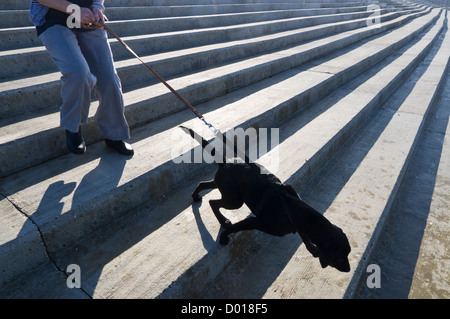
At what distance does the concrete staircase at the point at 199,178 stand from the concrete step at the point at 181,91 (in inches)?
0.6

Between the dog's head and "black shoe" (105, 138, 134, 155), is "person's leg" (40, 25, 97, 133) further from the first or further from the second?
the dog's head

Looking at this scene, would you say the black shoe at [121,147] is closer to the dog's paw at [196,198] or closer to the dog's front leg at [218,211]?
the dog's paw at [196,198]

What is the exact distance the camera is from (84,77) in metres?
2.02

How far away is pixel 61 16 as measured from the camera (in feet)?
6.60

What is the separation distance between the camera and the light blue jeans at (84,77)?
78.5 inches

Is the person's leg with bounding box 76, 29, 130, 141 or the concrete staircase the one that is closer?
the concrete staircase

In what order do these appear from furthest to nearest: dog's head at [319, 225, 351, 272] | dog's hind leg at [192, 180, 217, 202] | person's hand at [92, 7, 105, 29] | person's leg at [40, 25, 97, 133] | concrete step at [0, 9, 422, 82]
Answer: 1. concrete step at [0, 9, 422, 82]
2. dog's hind leg at [192, 180, 217, 202]
3. person's hand at [92, 7, 105, 29]
4. person's leg at [40, 25, 97, 133]
5. dog's head at [319, 225, 351, 272]

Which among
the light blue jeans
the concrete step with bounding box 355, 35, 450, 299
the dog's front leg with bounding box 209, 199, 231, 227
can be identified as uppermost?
the light blue jeans

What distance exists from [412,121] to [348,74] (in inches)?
60.3

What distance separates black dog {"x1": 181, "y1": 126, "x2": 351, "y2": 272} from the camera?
5.32ft

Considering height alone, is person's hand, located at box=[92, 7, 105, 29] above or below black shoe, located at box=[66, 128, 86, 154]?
above

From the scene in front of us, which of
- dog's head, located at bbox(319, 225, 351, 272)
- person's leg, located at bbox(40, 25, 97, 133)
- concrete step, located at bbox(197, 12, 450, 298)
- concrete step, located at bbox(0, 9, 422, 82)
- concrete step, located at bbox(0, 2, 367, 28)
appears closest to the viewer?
dog's head, located at bbox(319, 225, 351, 272)

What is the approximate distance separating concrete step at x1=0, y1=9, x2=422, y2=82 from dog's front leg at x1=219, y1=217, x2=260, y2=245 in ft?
7.91

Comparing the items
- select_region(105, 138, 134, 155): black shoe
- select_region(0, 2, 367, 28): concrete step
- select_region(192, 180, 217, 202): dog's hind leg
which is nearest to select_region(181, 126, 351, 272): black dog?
select_region(192, 180, 217, 202): dog's hind leg
